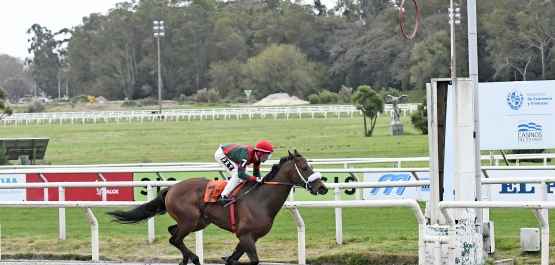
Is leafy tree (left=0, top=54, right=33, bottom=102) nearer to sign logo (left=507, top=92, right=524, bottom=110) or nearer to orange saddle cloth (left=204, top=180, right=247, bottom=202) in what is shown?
sign logo (left=507, top=92, right=524, bottom=110)

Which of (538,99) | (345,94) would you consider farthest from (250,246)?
(345,94)

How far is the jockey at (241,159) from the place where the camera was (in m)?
7.33

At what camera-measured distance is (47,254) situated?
8867 millimetres

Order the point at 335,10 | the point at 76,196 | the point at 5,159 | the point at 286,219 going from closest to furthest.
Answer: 1. the point at 286,219
2. the point at 76,196
3. the point at 5,159
4. the point at 335,10

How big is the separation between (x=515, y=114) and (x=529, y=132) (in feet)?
1.11

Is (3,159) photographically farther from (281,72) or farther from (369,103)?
(281,72)

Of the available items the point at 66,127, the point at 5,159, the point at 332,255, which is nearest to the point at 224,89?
the point at 66,127

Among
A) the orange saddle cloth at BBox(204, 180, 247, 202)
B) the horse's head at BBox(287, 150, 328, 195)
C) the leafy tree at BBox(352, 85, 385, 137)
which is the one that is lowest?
the orange saddle cloth at BBox(204, 180, 247, 202)

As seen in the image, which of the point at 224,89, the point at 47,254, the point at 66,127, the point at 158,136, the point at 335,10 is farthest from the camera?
the point at 335,10

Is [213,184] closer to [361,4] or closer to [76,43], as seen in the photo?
[361,4]

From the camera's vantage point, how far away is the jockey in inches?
289

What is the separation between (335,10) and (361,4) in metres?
3.11

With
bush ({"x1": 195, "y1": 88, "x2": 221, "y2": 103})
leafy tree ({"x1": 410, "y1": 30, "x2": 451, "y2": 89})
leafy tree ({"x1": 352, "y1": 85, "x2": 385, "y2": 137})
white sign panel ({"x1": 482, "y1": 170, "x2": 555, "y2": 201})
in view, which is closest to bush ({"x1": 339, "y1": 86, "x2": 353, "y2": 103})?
leafy tree ({"x1": 410, "y1": 30, "x2": 451, "y2": 89})

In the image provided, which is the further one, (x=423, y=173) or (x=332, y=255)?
(x=423, y=173)
